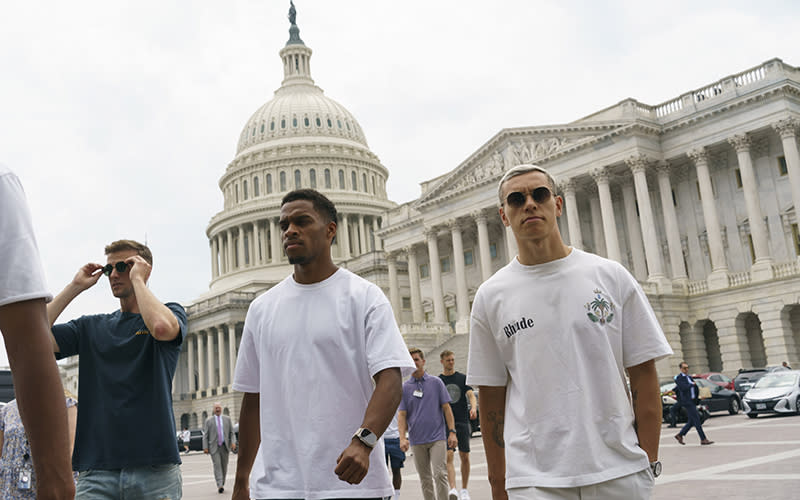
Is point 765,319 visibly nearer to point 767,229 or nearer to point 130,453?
point 767,229

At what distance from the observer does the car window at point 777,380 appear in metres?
25.3

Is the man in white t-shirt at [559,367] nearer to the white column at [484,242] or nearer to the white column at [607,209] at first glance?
the white column at [607,209]

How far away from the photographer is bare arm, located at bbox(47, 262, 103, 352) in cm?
567

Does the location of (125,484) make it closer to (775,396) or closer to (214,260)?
(775,396)

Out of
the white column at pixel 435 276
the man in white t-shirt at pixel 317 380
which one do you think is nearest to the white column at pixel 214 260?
the white column at pixel 435 276

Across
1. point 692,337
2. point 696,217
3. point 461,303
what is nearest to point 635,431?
point 692,337

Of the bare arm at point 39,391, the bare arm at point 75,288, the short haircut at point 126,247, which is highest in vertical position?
the short haircut at point 126,247

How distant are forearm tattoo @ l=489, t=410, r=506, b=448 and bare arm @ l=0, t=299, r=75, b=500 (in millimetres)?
2535

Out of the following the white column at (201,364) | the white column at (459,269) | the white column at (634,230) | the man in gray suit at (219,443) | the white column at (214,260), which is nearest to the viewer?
the man in gray suit at (219,443)

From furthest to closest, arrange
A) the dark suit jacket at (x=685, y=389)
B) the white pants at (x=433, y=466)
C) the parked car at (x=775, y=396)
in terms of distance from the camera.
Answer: the parked car at (x=775, y=396) < the dark suit jacket at (x=685, y=389) < the white pants at (x=433, y=466)

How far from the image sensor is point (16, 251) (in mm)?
2383

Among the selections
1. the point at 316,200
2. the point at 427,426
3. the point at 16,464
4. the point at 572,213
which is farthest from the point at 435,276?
the point at 316,200

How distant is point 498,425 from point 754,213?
1743 inches

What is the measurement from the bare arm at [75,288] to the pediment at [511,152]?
45.4m
